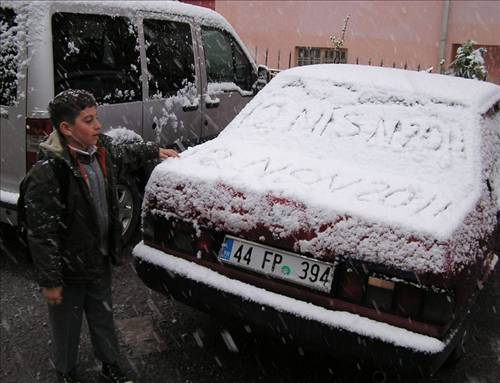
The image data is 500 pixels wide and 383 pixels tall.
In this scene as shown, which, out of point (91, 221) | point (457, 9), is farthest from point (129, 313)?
point (457, 9)

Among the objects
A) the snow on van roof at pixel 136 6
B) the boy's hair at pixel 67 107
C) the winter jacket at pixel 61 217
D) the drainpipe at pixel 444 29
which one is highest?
the drainpipe at pixel 444 29

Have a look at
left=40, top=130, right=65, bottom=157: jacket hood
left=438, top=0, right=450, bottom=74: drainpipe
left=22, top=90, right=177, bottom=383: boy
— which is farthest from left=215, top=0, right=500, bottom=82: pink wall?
left=40, top=130, right=65, bottom=157: jacket hood

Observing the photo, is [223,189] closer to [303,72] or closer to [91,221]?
[91,221]

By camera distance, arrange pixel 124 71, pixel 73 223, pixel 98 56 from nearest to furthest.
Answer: pixel 73 223, pixel 98 56, pixel 124 71

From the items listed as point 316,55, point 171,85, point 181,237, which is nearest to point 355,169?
point 181,237

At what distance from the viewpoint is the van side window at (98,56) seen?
3963 mm

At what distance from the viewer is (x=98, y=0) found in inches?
169

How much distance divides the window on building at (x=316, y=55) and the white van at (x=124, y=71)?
6.14m

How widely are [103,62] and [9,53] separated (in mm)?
736

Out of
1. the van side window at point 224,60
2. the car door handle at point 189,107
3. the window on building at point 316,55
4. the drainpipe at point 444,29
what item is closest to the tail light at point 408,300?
the car door handle at point 189,107

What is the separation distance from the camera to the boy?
243 cm

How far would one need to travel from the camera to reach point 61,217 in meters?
2.49

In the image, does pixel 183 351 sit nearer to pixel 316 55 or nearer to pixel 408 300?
pixel 408 300

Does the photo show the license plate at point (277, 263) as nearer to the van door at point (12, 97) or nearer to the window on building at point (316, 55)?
the van door at point (12, 97)
